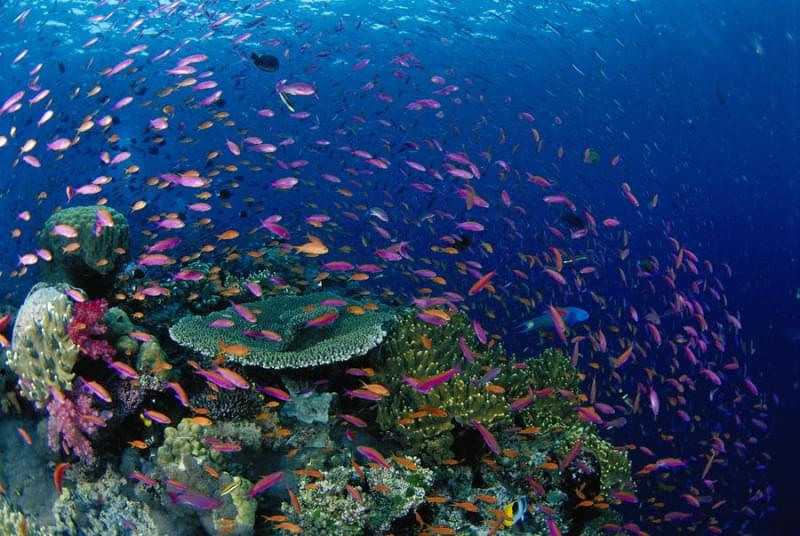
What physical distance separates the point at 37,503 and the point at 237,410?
2510 mm

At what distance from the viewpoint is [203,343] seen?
19.2ft

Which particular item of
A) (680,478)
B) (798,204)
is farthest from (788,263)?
(680,478)

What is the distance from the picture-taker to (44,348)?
5410 mm

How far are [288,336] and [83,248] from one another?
4.37 meters

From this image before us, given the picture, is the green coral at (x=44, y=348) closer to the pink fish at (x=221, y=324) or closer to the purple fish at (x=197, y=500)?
the pink fish at (x=221, y=324)

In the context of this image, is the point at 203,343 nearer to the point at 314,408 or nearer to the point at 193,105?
the point at 314,408

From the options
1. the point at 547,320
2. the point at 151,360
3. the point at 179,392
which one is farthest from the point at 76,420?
the point at 547,320

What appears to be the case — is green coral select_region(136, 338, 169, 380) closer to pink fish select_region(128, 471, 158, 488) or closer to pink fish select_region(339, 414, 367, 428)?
pink fish select_region(128, 471, 158, 488)

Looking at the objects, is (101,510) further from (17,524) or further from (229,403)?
(229,403)

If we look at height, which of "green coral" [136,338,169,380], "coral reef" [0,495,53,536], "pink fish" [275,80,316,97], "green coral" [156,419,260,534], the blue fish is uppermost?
"pink fish" [275,80,316,97]

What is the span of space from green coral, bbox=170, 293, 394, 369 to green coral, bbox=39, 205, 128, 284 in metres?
2.51

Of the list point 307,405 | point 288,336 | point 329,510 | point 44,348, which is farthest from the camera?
point 288,336

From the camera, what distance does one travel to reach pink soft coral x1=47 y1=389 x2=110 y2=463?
17.1ft

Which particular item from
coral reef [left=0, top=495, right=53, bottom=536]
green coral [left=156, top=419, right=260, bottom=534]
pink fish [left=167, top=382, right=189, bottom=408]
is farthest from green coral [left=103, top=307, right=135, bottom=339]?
coral reef [left=0, top=495, right=53, bottom=536]
